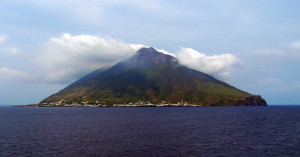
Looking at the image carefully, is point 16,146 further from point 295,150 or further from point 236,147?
point 295,150

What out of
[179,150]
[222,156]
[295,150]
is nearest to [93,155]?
[179,150]

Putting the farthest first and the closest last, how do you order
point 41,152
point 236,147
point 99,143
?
point 99,143 → point 236,147 → point 41,152

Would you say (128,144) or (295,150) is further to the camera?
(128,144)

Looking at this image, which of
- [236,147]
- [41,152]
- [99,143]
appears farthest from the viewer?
[99,143]

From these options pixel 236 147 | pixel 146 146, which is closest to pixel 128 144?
pixel 146 146

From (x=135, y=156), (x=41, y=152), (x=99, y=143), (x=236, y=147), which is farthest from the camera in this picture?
(x=99, y=143)

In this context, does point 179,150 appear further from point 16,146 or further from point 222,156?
→ point 16,146

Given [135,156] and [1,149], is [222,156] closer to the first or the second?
[135,156]

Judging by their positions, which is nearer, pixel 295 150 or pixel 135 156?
pixel 135 156
